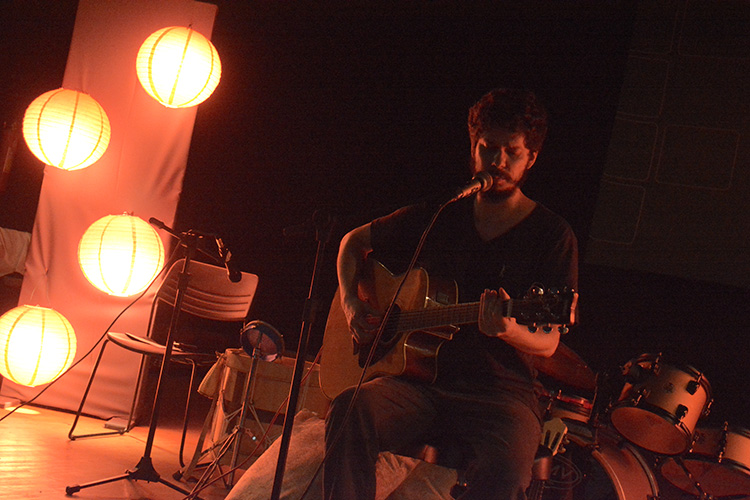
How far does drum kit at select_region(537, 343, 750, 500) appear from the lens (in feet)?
8.63

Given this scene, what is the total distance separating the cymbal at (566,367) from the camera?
244 cm

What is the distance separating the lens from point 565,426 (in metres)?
2.57

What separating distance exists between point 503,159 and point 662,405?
1235 mm

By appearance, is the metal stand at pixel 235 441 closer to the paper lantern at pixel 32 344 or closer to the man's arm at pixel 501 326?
the paper lantern at pixel 32 344

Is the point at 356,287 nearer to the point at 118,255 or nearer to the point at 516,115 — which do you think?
the point at 516,115

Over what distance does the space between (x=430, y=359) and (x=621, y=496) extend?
1168 millimetres

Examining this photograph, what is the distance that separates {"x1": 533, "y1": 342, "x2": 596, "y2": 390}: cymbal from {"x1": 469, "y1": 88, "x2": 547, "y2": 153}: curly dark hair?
76 cm

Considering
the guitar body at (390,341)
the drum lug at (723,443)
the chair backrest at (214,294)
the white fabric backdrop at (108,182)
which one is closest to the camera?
the guitar body at (390,341)

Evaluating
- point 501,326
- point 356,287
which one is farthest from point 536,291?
point 356,287

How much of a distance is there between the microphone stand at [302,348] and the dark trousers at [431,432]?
125 millimetres

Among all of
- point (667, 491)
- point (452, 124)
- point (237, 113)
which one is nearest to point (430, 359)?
point (667, 491)

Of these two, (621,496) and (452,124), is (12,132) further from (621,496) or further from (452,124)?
(621,496)

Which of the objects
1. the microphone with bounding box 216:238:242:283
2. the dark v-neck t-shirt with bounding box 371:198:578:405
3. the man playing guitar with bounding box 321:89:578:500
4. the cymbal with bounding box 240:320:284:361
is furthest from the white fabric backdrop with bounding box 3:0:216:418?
the dark v-neck t-shirt with bounding box 371:198:578:405

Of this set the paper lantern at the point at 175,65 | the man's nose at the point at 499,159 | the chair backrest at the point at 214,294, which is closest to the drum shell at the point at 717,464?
the man's nose at the point at 499,159
